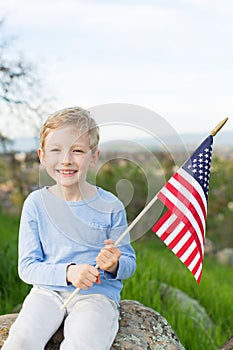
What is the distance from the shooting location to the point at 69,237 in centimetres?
263

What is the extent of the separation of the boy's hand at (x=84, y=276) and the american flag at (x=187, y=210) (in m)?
0.34

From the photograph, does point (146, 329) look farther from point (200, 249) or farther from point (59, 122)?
point (59, 122)

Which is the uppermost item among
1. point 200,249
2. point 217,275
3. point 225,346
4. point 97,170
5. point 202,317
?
point 97,170

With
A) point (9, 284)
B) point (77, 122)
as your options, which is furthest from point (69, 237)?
point (9, 284)

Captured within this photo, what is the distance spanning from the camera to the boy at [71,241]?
2488mm

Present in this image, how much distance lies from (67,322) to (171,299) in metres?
2.14

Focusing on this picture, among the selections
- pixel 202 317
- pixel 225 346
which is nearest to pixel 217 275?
pixel 202 317

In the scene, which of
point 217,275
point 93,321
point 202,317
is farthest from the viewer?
point 217,275

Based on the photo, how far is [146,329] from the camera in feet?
8.94

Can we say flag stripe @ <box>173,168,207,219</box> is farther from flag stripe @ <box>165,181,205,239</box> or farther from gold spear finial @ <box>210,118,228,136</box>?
gold spear finial @ <box>210,118,228,136</box>

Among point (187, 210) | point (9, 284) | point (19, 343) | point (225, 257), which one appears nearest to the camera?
point (19, 343)

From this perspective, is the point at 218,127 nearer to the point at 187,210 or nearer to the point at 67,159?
the point at 187,210

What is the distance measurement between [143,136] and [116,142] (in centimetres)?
11

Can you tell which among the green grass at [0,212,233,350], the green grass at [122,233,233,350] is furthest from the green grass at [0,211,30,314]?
the green grass at [122,233,233,350]
